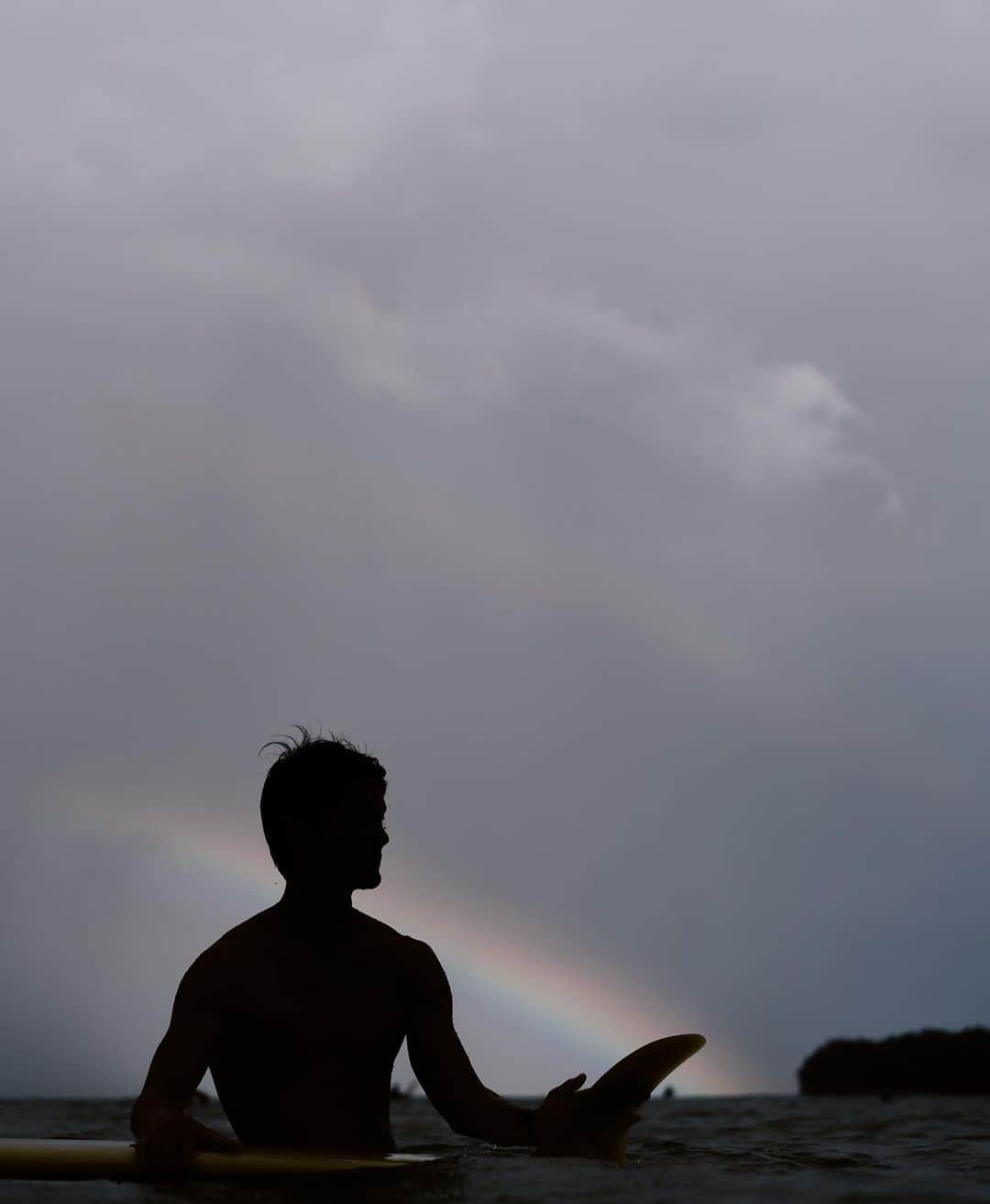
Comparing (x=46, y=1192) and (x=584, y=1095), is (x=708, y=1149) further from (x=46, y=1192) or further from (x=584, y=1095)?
(x=46, y=1192)

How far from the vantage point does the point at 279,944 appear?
5.30 metres

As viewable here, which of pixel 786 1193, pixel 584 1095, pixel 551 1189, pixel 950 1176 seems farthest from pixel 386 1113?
pixel 950 1176

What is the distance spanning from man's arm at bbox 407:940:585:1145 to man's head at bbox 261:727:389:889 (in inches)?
18.2

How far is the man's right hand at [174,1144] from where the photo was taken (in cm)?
478

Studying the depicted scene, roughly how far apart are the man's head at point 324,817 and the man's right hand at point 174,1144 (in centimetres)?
94

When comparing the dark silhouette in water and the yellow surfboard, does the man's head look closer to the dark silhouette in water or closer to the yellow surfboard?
the dark silhouette in water

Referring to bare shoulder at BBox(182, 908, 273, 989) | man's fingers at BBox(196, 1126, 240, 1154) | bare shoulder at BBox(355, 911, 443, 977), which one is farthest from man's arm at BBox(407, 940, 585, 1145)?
man's fingers at BBox(196, 1126, 240, 1154)

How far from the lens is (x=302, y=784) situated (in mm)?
5332

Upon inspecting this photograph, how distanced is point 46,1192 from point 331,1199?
103 cm

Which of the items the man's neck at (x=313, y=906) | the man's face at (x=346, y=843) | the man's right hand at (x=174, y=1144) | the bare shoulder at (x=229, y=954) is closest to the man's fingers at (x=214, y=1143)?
the man's right hand at (x=174, y=1144)

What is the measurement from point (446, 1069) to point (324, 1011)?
590mm

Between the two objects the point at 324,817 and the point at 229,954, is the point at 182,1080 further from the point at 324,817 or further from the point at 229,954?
the point at 324,817

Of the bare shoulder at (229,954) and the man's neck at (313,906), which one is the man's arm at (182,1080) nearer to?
the bare shoulder at (229,954)

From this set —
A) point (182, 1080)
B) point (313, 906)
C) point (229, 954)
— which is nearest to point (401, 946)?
point (313, 906)
